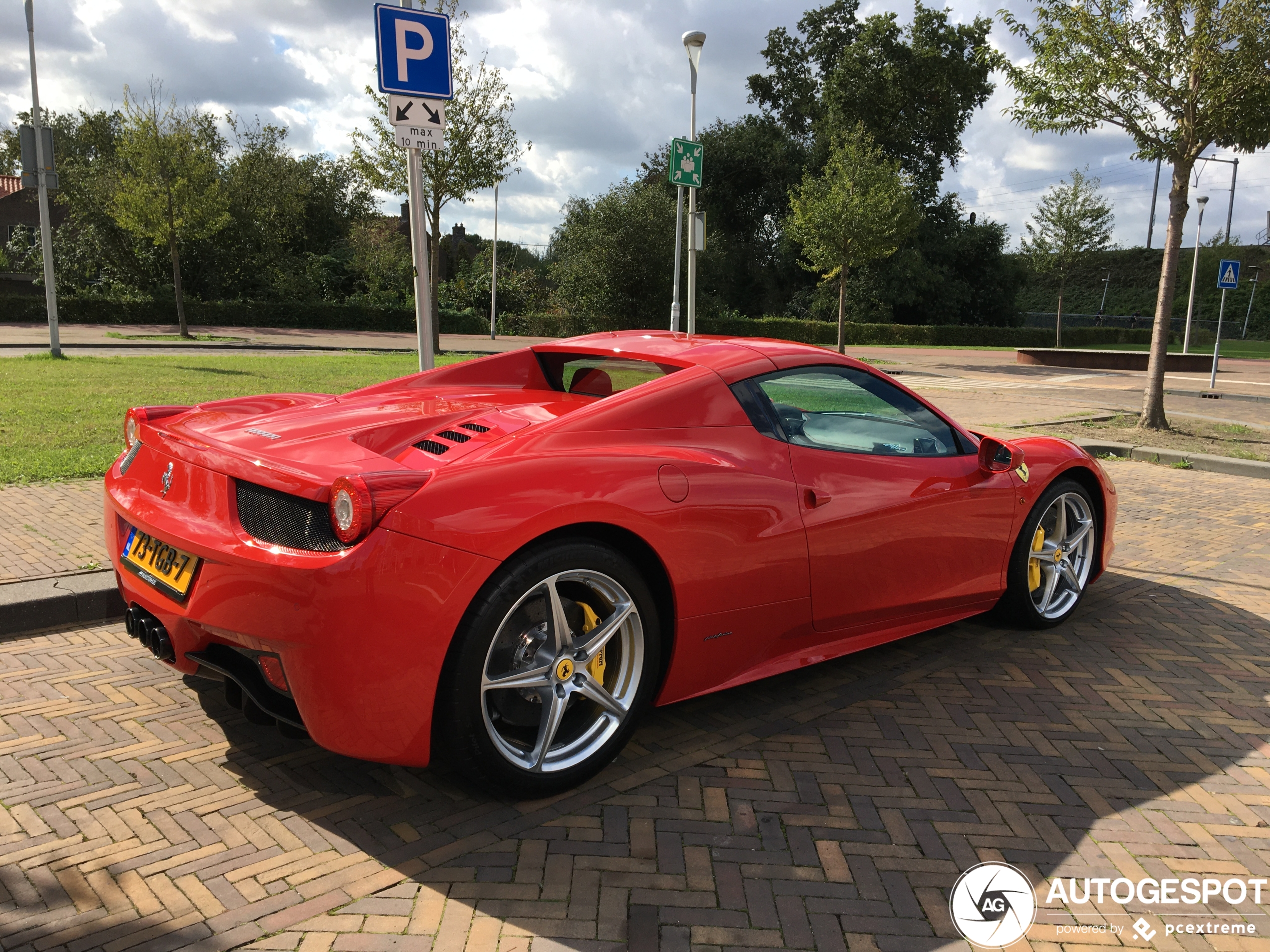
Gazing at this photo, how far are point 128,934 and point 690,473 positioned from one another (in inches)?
75.0

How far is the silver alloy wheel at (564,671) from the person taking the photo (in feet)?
8.98

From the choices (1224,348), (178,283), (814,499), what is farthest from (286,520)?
(1224,348)

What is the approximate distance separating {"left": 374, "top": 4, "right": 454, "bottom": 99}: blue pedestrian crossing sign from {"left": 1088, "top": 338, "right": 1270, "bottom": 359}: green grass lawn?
37.6 m

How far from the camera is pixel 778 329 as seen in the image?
40.1 metres

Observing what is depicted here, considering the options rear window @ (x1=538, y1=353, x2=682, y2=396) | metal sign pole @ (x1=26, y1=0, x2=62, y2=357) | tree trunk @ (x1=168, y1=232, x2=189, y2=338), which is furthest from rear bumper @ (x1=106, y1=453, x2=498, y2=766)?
tree trunk @ (x1=168, y1=232, x2=189, y2=338)

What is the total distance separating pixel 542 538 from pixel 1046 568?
2.93 metres

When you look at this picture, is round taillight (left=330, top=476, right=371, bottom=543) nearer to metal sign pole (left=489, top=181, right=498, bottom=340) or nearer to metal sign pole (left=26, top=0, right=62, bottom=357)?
metal sign pole (left=26, top=0, right=62, bottom=357)

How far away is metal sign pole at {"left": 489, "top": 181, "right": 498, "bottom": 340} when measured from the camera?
38.2m

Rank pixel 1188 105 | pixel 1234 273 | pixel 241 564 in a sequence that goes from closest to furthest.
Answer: pixel 241 564
pixel 1188 105
pixel 1234 273

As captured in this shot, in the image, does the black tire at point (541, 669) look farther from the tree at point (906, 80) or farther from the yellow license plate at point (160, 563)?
the tree at point (906, 80)

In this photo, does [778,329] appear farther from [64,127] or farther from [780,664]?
[64,127]

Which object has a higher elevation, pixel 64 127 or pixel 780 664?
pixel 64 127

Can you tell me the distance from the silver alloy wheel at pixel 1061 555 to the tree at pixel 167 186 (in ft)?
86.8

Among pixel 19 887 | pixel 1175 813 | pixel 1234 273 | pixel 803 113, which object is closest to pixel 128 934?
pixel 19 887
